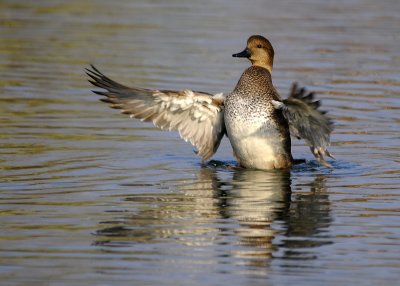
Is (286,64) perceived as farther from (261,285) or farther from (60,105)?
(261,285)

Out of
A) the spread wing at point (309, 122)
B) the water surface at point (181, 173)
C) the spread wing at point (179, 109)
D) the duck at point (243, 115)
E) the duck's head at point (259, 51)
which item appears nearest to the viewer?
the water surface at point (181, 173)

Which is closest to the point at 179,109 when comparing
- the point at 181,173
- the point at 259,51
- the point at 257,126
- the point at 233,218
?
the point at 181,173

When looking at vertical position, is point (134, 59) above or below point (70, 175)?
above

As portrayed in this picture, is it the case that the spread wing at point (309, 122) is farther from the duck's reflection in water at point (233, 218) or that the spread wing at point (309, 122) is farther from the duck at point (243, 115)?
the duck's reflection in water at point (233, 218)

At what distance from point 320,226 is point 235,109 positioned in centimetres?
259

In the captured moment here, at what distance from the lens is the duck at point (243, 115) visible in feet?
35.3

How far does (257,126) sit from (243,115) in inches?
6.9

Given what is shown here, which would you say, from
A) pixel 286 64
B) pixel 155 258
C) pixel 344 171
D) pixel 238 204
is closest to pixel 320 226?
pixel 238 204

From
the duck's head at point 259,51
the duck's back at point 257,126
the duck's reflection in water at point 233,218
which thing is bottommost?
the duck's reflection in water at point 233,218

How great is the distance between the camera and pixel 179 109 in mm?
11453

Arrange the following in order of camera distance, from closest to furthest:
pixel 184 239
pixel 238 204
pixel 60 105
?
pixel 184 239 → pixel 238 204 → pixel 60 105

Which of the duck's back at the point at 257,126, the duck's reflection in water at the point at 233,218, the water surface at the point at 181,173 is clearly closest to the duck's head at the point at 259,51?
the duck's back at the point at 257,126

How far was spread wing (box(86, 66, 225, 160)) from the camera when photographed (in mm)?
Result: 11250

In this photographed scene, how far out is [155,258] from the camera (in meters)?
7.63
